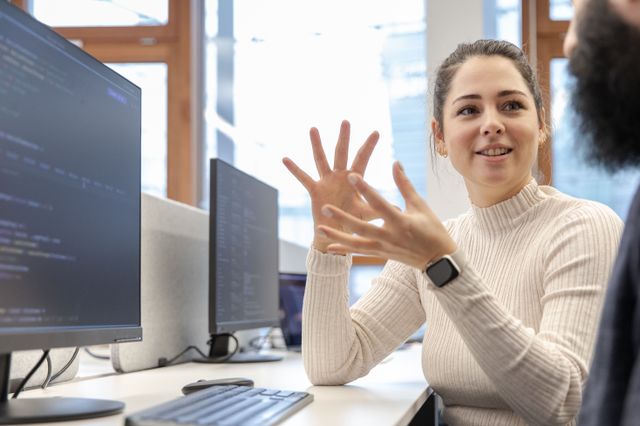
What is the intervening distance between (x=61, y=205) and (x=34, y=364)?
1.69ft

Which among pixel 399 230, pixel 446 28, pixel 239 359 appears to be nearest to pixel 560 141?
pixel 446 28

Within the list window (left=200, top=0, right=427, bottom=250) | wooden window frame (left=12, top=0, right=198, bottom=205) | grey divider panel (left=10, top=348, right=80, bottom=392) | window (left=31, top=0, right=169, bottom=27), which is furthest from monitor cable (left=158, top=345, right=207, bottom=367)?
window (left=31, top=0, right=169, bottom=27)

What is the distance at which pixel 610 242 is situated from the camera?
3.98 feet

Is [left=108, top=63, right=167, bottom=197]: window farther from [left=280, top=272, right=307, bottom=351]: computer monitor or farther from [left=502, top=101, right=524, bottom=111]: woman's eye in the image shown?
[left=502, top=101, right=524, bottom=111]: woman's eye

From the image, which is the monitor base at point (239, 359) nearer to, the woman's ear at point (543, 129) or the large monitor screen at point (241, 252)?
the large monitor screen at point (241, 252)

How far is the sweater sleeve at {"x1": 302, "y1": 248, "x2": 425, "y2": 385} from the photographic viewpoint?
137cm

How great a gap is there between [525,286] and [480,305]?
285mm

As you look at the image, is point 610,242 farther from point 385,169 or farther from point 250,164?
point 250,164

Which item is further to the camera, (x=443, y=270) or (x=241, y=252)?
(x=241, y=252)

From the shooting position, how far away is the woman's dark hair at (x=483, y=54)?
57.8 inches

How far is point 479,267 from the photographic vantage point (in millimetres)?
1395

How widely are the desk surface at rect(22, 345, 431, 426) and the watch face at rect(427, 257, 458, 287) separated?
195 millimetres

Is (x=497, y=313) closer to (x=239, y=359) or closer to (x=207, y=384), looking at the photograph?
(x=207, y=384)

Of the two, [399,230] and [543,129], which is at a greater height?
[543,129]
